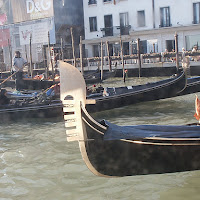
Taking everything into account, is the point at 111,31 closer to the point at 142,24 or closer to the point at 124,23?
the point at 124,23

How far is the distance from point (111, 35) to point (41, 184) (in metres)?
16.0

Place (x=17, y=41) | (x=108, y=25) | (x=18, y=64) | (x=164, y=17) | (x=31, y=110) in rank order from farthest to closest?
(x=17, y=41) → (x=108, y=25) → (x=164, y=17) → (x=18, y=64) → (x=31, y=110)

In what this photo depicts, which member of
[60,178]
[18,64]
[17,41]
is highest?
[17,41]

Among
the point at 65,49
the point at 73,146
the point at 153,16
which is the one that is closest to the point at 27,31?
the point at 65,49

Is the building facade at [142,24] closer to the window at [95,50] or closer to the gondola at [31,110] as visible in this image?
the window at [95,50]

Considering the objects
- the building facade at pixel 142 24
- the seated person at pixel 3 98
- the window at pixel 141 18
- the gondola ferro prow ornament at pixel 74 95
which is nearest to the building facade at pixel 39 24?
the building facade at pixel 142 24

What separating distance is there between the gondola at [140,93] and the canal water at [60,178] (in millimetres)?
1499

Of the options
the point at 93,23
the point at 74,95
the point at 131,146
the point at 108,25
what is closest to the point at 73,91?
the point at 74,95

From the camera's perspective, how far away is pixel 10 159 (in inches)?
187

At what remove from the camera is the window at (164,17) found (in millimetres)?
17844

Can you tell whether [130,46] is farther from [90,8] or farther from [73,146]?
[73,146]

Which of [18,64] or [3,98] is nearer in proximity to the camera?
[3,98]

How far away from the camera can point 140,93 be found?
7551mm

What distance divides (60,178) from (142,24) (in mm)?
15422
